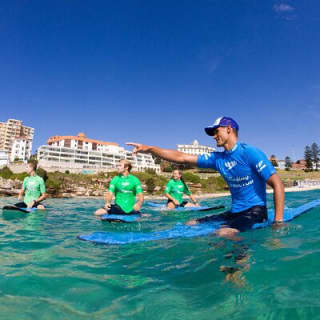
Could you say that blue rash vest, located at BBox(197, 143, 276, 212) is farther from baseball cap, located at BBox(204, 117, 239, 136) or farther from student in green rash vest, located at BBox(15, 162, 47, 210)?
student in green rash vest, located at BBox(15, 162, 47, 210)

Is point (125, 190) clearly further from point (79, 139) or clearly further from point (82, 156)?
point (79, 139)

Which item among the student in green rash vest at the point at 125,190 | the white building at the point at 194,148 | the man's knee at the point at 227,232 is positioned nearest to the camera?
the man's knee at the point at 227,232

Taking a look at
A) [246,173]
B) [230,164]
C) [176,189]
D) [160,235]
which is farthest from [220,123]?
[176,189]

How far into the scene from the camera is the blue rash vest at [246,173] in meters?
4.47

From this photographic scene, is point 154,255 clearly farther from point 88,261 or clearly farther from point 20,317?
point 20,317

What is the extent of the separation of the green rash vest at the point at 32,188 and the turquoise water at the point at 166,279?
6512mm

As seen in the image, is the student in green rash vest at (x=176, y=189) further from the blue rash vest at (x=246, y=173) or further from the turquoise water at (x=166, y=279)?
the turquoise water at (x=166, y=279)

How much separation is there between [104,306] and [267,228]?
3.23 meters

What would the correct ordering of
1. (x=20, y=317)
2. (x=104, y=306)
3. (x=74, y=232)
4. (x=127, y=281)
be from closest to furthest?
1. (x=20, y=317)
2. (x=104, y=306)
3. (x=127, y=281)
4. (x=74, y=232)

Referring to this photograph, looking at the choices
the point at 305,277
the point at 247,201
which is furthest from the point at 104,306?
the point at 247,201

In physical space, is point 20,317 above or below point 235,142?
below

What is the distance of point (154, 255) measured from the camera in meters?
3.85

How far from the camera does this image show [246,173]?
4609 mm

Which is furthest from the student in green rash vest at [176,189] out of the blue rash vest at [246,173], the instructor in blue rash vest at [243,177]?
the blue rash vest at [246,173]
